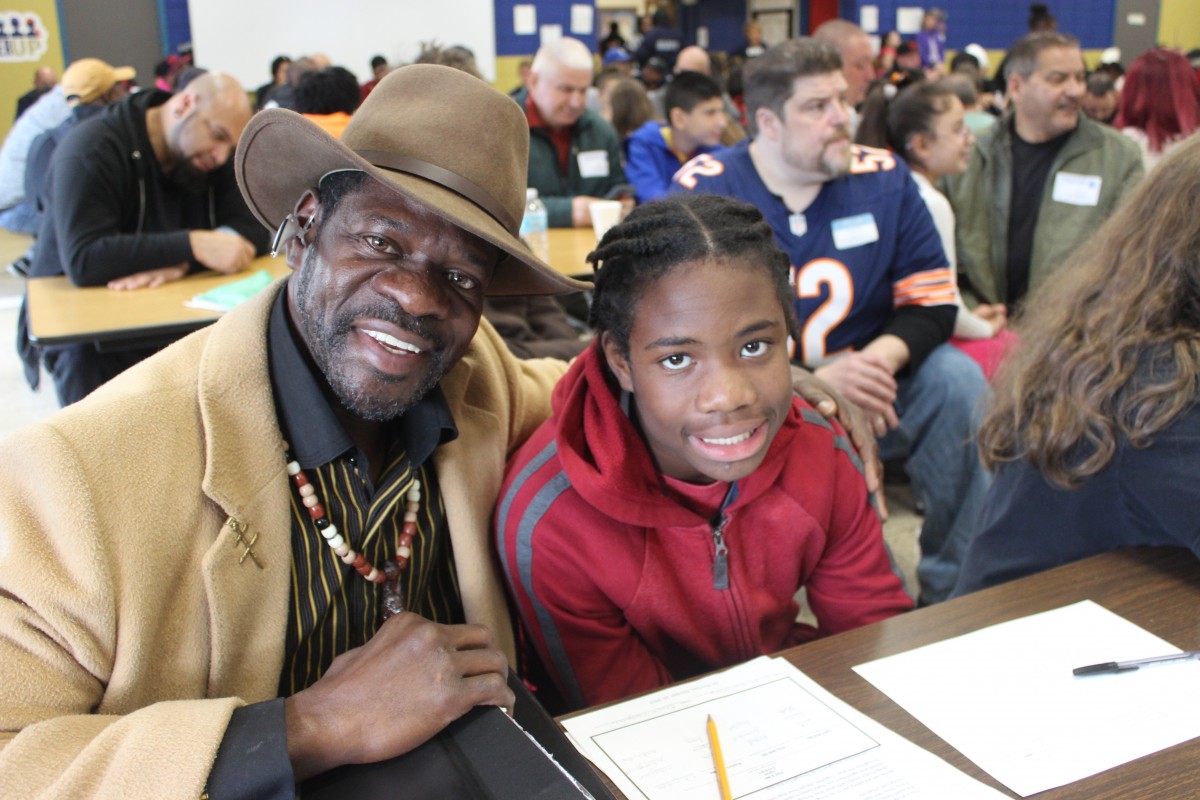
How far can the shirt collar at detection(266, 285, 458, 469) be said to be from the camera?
128 centimetres

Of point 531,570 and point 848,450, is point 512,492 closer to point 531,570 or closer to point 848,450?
point 531,570

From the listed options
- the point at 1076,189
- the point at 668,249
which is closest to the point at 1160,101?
the point at 1076,189

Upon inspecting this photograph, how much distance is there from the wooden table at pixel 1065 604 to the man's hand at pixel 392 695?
1.28 feet

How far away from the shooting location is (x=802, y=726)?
41.3 inches

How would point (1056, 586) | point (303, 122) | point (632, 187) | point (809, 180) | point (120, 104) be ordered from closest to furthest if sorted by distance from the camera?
point (303, 122) → point (1056, 586) → point (809, 180) → point (120, 104) → point (632, 187)

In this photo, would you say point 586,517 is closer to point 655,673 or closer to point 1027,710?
point 655,673

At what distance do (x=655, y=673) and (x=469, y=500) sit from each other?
15.5 inches

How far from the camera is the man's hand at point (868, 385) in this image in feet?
8.02

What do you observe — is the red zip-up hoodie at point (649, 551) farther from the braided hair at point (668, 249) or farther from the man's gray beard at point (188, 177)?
the man's gray beard at point (188, 177)

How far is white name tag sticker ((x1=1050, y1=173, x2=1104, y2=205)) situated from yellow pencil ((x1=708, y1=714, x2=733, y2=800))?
329 cm

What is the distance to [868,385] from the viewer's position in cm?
245

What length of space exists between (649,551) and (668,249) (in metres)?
0.44

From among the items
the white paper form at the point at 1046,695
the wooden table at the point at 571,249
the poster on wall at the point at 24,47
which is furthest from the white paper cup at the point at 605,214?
the poster on wall at the point at 24,47

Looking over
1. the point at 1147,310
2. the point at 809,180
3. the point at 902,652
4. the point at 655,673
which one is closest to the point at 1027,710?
the point at 902,652
